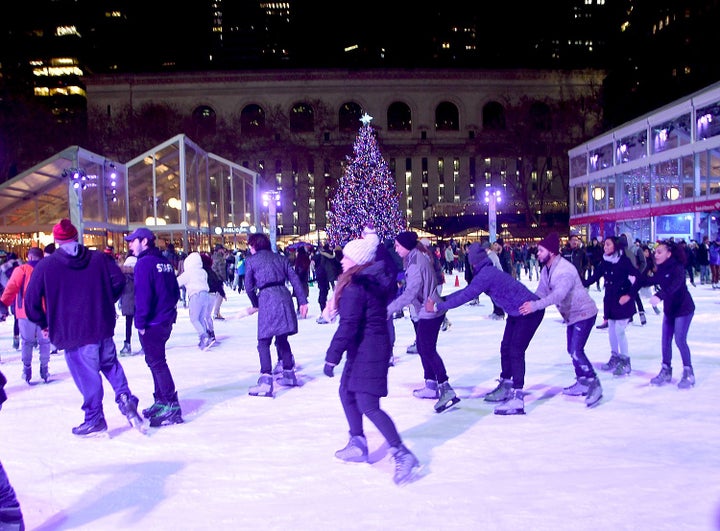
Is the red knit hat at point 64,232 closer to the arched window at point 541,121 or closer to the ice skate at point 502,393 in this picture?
the ice skate at point 502,393

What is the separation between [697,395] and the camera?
6.38m

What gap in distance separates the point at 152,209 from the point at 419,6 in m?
92.4

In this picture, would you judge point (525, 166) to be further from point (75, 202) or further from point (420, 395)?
point (420, 395)

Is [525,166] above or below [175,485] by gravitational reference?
above

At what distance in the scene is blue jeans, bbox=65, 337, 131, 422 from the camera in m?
5.07

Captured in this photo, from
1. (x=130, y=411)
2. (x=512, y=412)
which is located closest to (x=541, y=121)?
(x=512, y=412)

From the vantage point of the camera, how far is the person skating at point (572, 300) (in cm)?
584

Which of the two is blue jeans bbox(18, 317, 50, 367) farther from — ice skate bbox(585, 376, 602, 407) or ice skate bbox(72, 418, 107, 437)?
ice skate bbox(585, 376, 602, 407)

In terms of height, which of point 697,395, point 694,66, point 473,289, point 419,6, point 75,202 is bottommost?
point 697,395

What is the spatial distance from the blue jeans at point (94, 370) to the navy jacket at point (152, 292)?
0.32m

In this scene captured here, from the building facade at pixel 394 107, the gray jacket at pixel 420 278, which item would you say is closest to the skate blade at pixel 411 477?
the gray jacket at pixel 420 278

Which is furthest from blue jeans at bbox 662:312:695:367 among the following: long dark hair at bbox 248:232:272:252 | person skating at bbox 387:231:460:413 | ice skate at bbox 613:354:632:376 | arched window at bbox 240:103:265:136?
arched window at bbox 240:103:265:136

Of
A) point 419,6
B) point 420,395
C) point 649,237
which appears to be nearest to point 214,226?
point 649,237

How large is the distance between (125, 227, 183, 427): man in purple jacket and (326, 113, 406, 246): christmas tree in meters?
29.9
